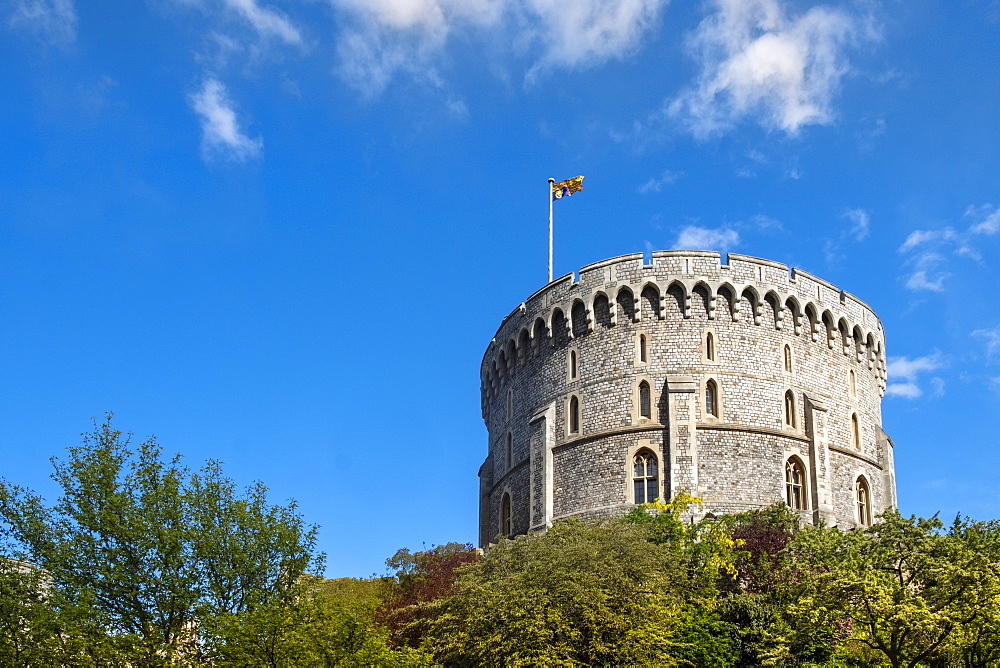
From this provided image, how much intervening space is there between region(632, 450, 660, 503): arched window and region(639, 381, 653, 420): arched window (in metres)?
1.51

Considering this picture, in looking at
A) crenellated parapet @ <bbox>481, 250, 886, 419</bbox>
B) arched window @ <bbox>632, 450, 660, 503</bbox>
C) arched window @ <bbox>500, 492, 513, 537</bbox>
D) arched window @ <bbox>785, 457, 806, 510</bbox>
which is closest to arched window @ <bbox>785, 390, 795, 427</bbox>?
arched window @ <bbox>785, 457, 806, 510</bbox>

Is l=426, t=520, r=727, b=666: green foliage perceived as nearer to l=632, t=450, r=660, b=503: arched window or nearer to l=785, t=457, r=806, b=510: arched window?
l=632, t=450, r=660, b=503: arched window

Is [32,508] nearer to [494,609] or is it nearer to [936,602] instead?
[494,609]

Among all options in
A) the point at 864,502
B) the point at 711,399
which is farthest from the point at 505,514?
the point at 864,502

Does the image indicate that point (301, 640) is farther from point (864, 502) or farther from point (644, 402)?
point (864, 502)

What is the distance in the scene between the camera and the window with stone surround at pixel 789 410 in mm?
44281

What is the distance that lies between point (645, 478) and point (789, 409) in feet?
22.0

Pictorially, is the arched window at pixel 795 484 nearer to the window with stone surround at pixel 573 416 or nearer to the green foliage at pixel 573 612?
the window with stone surround at pixel 573 416

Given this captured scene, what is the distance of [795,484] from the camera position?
43.9m

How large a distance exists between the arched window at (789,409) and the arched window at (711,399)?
305 cm

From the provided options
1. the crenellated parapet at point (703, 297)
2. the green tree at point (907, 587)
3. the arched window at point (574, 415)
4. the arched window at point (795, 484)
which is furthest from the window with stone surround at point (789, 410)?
the green tree at point (907, 587)

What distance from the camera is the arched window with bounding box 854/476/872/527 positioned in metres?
46.5

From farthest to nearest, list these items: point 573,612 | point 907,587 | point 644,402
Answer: point 644,402
point 573,612
point 907,587

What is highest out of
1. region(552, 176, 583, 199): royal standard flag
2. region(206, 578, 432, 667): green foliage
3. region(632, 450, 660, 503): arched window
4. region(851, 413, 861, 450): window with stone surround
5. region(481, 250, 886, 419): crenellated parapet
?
region(552, 176, 583, 199): royal standard flag
